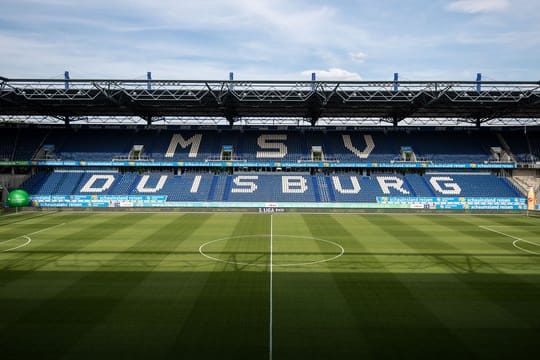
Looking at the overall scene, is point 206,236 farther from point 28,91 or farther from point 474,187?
point 474,187

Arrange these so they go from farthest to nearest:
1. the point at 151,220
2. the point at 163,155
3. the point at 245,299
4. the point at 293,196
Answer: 1. the point at 163,155
2. the point at 293,196
3. the point at 151,220
4. the point at 245,299

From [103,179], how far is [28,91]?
1180 centimetres

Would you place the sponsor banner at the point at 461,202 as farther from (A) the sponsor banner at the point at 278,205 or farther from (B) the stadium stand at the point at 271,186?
(B) the stadium stand at the point at 271,186

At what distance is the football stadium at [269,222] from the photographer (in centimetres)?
1199

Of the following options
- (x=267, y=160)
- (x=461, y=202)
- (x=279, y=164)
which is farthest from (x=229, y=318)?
(x=461, y=202)

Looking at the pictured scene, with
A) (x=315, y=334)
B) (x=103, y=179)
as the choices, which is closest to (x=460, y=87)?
(x=315, y=334)

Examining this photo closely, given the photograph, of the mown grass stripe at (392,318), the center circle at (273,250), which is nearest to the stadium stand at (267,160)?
the center circle at (273,250)

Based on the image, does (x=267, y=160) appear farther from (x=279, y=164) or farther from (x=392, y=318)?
(x=392, y=318)

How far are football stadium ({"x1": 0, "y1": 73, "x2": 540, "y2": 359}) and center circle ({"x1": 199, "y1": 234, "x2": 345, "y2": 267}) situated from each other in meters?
0.21

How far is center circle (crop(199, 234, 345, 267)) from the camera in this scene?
20.1 metres

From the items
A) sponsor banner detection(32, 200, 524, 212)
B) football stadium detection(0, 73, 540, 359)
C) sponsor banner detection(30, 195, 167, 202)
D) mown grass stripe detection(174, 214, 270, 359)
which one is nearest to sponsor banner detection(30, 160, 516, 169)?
football stadium detection(0, 73, 540, 359)

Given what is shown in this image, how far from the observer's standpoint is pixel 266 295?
14.9 meters

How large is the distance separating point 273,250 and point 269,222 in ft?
36.1

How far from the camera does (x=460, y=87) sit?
129 ft
